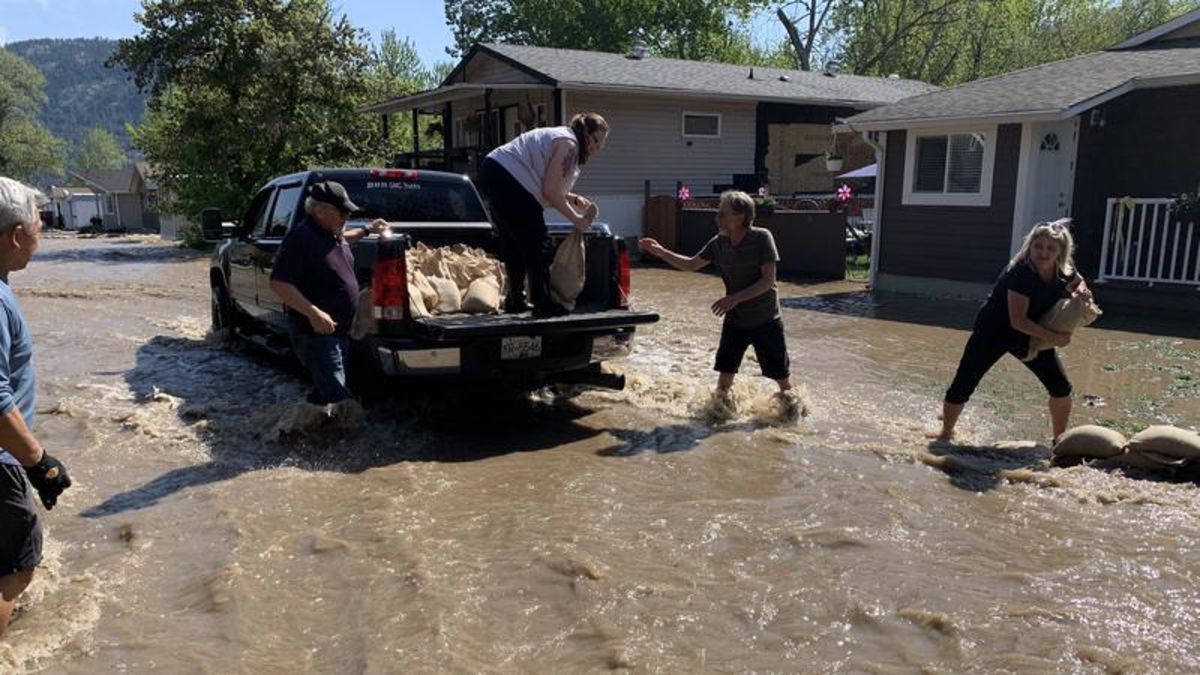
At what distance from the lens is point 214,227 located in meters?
8.97

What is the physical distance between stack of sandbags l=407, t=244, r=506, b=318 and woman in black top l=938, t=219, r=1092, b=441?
10.6ft

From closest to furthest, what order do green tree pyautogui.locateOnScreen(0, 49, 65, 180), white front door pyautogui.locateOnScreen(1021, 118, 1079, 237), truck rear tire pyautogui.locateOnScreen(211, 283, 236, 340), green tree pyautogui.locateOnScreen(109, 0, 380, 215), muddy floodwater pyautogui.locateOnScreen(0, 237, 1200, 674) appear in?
muddy floodwater pyautogui.locateOnScreen(0, 237, 1200, 674) < truck rear tire pyautogui.locateOnScreen(211, 283, 236, 340) < white front door pyautogui.locateOnScreen(1021, 118, 1079, 237) < green tree pyautogui.locateOnScreen(109, 0, 380, 215) < green tree pyautogui.locateOnScreen(0, 49, 65, 180)

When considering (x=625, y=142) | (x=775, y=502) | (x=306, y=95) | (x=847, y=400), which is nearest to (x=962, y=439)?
(x=847, y=400)

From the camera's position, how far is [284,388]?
7.89 metres

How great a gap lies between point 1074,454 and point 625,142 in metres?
18.0

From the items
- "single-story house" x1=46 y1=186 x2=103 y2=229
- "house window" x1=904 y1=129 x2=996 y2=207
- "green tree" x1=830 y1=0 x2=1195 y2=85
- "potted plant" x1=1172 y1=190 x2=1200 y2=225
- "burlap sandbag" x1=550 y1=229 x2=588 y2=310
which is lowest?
"single-story house" x1=46 y1=186 x2=103 y2=229

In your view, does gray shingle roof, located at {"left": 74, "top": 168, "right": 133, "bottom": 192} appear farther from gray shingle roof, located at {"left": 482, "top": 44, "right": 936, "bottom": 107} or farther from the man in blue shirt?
the man in blue shirt

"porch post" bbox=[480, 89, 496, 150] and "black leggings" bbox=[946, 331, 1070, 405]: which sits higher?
"porch post" bbox=[480, 89, 496, 150]

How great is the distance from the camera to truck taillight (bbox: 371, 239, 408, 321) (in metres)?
5.65

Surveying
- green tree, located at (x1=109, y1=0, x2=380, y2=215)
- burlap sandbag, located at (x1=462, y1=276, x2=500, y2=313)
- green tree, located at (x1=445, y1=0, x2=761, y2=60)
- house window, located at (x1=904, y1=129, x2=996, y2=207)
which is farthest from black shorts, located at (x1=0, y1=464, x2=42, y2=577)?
green tree, located at (x1=445, y1=0, x2=761, y2=60)

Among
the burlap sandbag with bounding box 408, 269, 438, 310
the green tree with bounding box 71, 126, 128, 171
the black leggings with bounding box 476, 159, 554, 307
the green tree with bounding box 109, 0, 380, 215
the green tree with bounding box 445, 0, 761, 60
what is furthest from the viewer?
the green tree with bounding box 71, 126, 128, 171

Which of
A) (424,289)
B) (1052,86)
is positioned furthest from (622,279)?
(1052,86)

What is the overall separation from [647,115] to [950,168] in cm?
972

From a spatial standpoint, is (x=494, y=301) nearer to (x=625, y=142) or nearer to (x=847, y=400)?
(x=847, y=400)
